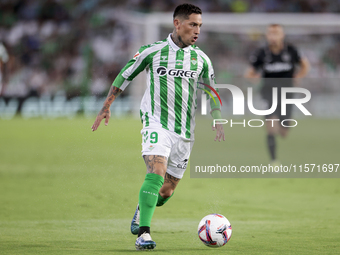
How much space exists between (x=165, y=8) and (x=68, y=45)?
197 inches

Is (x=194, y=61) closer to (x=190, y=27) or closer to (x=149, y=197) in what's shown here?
(x=190, y=27)

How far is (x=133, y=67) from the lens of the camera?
5.19m

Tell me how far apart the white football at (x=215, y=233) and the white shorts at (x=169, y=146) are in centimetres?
64

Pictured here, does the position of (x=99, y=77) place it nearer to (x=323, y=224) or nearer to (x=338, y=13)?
(x=338, y=13)

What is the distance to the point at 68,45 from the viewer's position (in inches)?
1093

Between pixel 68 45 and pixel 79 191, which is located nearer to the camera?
pixel 79 191

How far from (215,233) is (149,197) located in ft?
2.08

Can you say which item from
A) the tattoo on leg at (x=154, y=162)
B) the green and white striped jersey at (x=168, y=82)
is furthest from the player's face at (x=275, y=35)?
the tattoo on leg at (x=154, y=162)

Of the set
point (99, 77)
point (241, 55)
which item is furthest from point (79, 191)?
point (99, 77)

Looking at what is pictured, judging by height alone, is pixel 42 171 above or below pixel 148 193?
below

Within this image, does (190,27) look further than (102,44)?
No

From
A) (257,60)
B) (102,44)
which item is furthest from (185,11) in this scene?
(102,44)

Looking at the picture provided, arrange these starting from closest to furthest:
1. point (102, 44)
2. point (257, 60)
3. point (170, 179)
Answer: point (170, 179) < point (257, 60) < point (102, 44)

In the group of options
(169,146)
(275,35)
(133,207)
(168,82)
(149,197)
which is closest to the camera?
(149,197)
